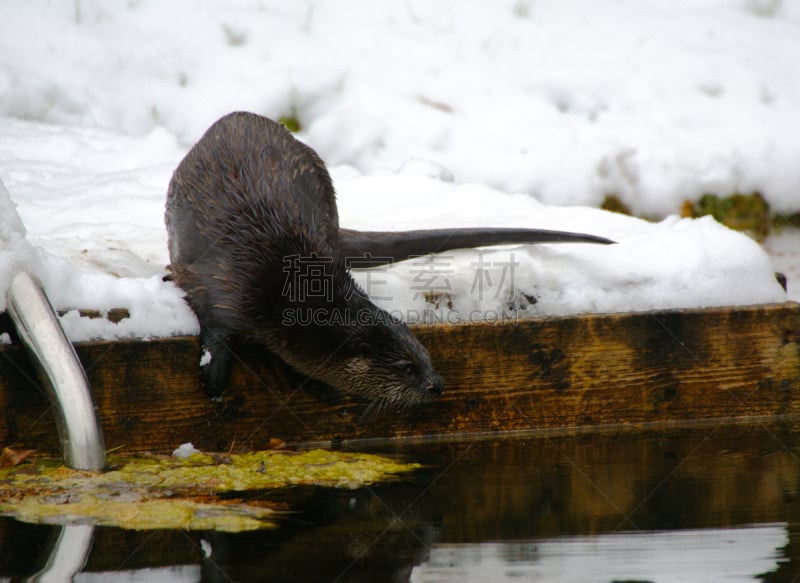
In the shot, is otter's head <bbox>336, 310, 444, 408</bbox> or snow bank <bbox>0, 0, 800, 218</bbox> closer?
otter's head <bbox>336, 310, 444, 408</bbox>

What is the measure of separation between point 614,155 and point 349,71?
1.82 m

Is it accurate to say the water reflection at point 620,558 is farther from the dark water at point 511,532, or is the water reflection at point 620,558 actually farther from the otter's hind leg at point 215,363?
the otter's hind leg at point 215,363

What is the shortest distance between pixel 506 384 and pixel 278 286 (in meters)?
0.81

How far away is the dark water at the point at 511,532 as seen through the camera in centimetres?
199

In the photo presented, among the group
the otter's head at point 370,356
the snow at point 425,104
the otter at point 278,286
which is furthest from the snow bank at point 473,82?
the otter's head at point 370,356

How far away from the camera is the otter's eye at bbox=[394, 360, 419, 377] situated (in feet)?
10.2

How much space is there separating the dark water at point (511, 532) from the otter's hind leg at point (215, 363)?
570 mm

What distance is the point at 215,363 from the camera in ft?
10.1

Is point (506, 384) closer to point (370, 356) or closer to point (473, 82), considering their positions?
point (370, 356)

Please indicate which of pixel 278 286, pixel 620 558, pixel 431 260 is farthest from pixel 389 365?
pixel 620 558

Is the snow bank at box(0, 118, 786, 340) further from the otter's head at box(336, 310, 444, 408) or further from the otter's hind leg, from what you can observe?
the otter's head at box(336, 310, 444, 408)

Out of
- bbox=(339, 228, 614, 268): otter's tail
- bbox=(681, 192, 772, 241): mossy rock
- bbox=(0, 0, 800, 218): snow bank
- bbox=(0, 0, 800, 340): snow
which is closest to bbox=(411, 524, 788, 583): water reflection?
bbox=(339, 228, 614, 268): otter's tail

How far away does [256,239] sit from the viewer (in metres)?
3.27

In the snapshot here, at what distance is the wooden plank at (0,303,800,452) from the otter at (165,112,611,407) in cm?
9
